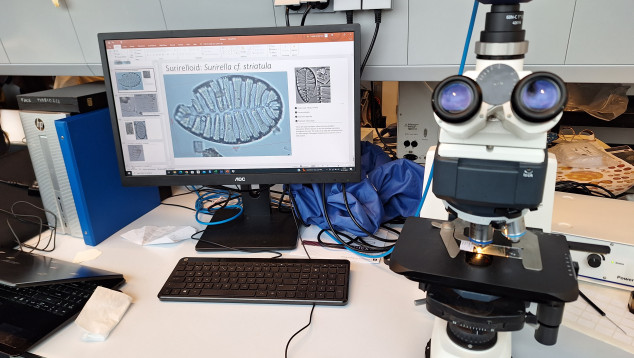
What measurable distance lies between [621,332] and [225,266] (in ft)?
2.70

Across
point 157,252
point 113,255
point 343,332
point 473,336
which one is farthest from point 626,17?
point 113,255

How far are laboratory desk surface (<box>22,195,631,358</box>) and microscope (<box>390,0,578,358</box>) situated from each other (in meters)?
0.10

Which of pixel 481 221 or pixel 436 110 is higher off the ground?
pixel 436 110

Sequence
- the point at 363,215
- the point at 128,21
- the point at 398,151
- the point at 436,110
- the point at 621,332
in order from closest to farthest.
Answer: the point at 436,110, the point at 621,332, the point at 363,215, the point at 128,21, the point at 398,151

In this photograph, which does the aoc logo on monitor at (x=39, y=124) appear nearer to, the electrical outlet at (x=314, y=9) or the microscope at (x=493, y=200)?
the electrical outlet at (x=314, y=9)

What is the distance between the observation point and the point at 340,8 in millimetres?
1115

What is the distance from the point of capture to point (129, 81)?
3.50 ft

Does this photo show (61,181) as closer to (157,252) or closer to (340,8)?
(157,252)

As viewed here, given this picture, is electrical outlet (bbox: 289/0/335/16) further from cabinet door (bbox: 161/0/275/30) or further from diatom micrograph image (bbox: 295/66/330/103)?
diatom micrograph image (bbox: 295/66/330/103)

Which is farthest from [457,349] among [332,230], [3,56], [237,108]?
A: [3,56]

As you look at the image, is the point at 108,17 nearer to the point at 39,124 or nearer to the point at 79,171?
the point at 39,124

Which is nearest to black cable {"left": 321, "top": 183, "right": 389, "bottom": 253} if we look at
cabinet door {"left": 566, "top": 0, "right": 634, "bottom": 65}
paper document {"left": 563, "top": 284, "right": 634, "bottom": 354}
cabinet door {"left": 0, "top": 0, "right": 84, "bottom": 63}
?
paper document {"left": 563, "top": 284, "right": 634, "bottom": 354}

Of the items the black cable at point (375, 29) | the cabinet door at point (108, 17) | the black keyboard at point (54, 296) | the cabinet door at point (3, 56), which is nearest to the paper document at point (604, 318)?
the black cable at point (375, 29)

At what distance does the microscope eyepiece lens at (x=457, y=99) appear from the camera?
1.70ft
